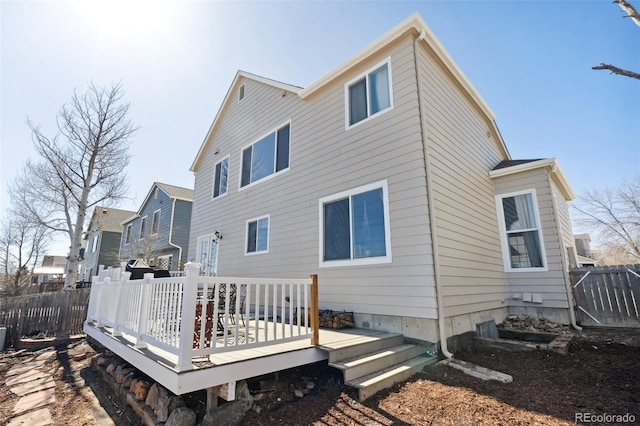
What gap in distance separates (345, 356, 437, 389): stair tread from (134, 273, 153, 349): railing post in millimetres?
2660

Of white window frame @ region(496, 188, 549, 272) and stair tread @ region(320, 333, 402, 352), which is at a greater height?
white window frame @ region(496, 188, 549, 272)

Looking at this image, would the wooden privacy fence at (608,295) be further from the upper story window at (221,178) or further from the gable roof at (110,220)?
the gable roof at (110,220)

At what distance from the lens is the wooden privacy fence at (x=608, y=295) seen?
20.2 ft

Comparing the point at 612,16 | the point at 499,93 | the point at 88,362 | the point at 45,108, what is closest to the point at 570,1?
the point at 612,16

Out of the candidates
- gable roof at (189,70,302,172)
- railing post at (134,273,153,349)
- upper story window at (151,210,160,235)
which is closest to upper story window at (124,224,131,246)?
upper story window at (151,210,160,235)

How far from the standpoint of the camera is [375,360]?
3.82 m

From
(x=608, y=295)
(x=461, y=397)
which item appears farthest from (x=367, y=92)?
(x=608, y=295)

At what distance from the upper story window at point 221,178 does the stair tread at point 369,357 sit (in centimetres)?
762

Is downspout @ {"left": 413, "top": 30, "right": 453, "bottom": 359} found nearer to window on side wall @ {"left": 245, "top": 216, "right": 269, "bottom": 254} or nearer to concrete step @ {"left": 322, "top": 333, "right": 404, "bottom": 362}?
concrete step @ {"left": 322, "top": 333, "right": 404, "bottom": 362}

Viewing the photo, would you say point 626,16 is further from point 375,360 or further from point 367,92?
point 375,360

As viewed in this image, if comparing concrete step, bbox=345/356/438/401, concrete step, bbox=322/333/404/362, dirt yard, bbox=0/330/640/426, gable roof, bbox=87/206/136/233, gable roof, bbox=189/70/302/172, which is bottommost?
dirt yard, bbox=0/330/640/426

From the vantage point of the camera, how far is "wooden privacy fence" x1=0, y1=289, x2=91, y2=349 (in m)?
8.20

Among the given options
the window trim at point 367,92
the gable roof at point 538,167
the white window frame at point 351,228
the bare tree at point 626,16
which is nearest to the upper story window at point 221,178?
the white window frame at point 351,228

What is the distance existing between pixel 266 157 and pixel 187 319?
6.36 meters
